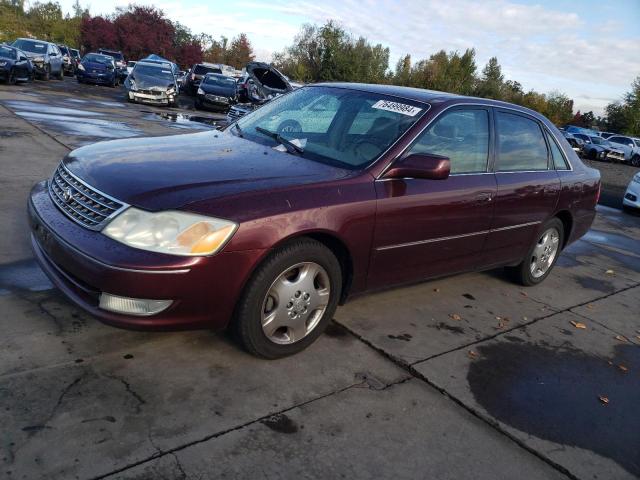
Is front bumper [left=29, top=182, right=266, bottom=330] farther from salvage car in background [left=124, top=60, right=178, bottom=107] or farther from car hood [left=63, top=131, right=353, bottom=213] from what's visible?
salvage car in background [left=124, top=60, right=178, bottom=107]

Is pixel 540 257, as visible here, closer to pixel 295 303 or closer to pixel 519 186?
pixel 519 186

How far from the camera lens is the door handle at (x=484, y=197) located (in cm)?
408

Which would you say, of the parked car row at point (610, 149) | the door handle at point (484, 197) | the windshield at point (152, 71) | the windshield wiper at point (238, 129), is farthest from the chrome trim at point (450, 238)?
the parked car row at point (610, 149)

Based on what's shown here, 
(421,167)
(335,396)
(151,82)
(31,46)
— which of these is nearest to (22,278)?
(335,396)

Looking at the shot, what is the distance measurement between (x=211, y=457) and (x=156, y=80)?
19.2 meters

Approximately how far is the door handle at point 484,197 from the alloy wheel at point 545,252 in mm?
1221

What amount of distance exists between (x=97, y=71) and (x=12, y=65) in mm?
8387

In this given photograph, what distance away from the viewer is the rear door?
438cm

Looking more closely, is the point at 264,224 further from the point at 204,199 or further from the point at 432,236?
the point at 432,236

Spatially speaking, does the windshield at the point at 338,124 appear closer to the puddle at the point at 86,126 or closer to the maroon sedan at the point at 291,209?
the maroon sedan at the point at 291,209

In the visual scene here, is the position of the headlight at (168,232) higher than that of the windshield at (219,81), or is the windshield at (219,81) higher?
the windshield at (219,81)

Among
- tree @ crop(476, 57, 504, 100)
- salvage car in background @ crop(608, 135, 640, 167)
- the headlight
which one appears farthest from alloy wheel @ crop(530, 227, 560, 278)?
tree @ crop(476, 57, 504, 100)

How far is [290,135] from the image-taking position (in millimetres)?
3932

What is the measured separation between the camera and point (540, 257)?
5.23 m
